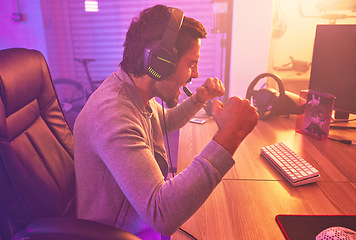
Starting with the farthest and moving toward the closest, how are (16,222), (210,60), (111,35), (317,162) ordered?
(111,35) < (210,60) < (317,162) < (16,222)

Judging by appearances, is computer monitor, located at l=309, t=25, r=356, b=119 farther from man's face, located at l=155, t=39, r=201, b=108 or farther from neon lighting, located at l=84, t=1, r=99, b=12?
neon lighting, located at l=84, t=1, r=99, b=12

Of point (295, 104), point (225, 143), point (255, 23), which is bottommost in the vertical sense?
point (295, 104)

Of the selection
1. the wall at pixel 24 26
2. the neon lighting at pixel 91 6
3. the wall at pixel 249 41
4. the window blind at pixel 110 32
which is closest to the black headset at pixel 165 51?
the wall at pixel 249 41

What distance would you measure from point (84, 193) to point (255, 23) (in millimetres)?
1559

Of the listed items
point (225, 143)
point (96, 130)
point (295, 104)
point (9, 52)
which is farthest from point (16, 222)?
point (295, 104)

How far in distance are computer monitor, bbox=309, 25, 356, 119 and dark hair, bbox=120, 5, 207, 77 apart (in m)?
0.88

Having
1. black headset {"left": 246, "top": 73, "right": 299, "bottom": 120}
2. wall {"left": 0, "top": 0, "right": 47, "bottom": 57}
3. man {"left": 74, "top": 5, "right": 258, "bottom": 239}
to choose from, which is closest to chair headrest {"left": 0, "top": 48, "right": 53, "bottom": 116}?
man {"left": 74, "top": 5, "right": 258, "bottom": 239}

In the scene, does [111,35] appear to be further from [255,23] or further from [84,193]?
[84,193]

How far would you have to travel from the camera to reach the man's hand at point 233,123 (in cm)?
73

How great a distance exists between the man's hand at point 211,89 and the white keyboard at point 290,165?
12.6 inches

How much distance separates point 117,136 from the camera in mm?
714

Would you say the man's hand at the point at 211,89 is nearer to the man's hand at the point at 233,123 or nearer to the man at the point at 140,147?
the man at the point at 140,147

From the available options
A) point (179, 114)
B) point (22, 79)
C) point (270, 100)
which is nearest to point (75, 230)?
point (22, 79)

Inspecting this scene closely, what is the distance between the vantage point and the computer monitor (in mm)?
1363
